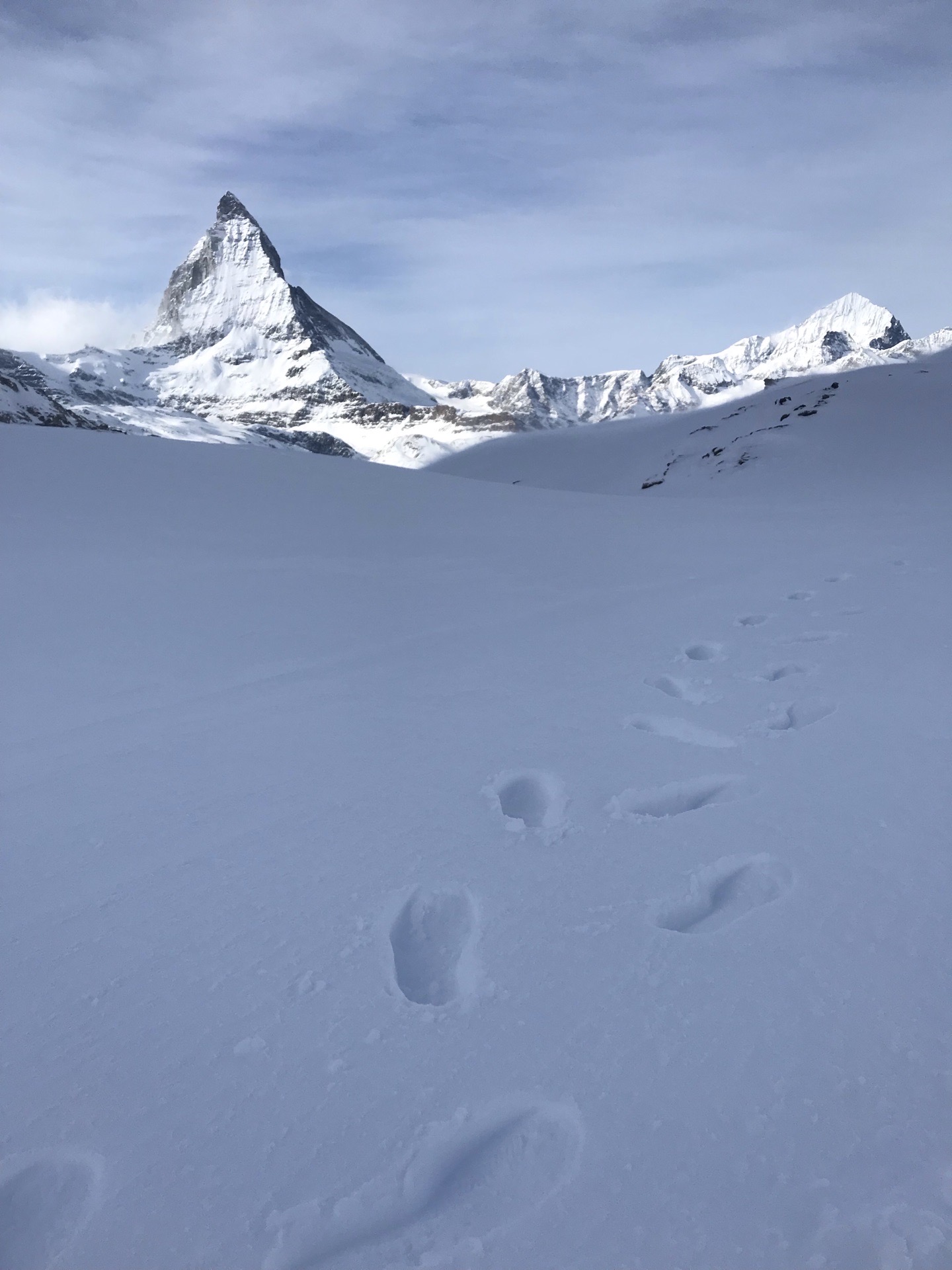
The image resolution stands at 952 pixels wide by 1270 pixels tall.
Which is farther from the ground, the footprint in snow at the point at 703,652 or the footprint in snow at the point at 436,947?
the footprint in snow at the point at 703,652

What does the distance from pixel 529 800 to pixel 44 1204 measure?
70.3 inches

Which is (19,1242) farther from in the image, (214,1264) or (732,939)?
(732,939)

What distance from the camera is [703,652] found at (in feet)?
14.5

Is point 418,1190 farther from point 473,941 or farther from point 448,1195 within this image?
point 473,941

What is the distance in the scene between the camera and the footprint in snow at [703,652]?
430 centimetres

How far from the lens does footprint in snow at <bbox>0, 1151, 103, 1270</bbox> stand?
1405mm

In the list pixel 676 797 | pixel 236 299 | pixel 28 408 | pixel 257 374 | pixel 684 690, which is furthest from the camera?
pixel 236 299

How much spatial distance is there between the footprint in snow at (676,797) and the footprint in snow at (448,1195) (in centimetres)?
119

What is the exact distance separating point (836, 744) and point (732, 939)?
1.32 meters

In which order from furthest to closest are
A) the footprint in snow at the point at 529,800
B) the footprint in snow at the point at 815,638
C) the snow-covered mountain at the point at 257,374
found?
the snow-covered mountain at the point at 257,374 < the footprint in snow at the point at 815,638 < the footprint in snow at the point at 529,800

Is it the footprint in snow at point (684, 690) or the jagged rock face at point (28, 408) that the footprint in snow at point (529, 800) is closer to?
the footprint in snow at point (684, 690)

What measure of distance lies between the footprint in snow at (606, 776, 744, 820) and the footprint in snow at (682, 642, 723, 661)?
1.57 m

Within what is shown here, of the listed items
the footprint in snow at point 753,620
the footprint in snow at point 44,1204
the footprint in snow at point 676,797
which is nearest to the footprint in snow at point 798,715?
the footprint in snow at point 676,797

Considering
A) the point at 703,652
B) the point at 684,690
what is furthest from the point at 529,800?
the point at 703,652
